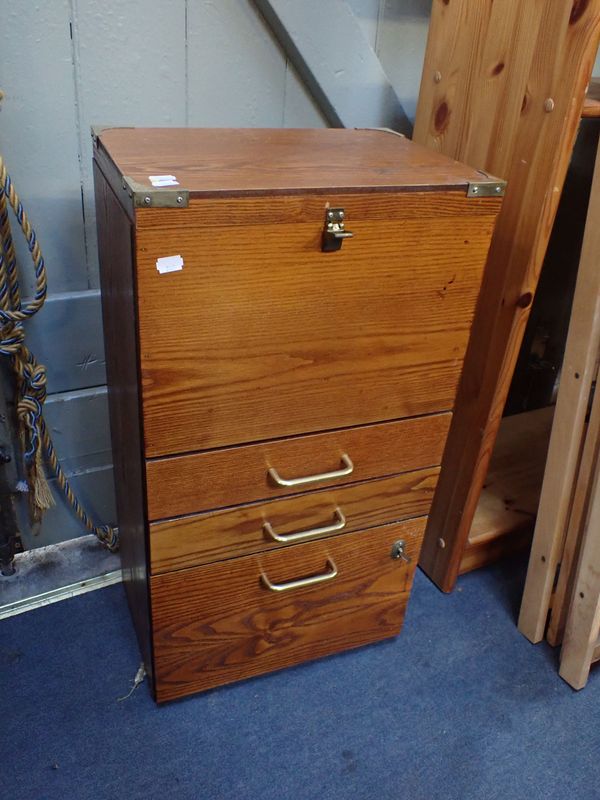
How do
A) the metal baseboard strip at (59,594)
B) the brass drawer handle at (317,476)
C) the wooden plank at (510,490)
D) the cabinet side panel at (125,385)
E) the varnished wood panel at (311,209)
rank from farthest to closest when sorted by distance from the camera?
the wooden plank at (510,490) → the metal baseboard strip at (59,594) → the brass drawer handle at (317,476) → the cabinet side panel at (125,385) → the varnished wood panel at (311,209)

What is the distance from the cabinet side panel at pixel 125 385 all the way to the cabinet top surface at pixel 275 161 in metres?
0.07

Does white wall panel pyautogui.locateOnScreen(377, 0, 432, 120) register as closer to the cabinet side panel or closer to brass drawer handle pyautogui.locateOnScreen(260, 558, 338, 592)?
the cabinet side panel

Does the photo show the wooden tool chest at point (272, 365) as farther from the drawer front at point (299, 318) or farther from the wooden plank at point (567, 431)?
the wooden plank at point (567, 431)

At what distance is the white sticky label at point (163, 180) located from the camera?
742 millimetres

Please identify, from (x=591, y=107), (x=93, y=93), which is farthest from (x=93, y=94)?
(x=591, y=107)

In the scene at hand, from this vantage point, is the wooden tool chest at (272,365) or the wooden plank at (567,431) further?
the wooden plank at (567,431)

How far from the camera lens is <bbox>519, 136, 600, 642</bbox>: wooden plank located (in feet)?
3.53

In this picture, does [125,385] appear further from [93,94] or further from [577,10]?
[577,10]

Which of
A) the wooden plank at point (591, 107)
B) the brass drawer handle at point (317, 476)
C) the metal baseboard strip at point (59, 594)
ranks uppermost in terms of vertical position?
the wooden plank at point (591, 107)

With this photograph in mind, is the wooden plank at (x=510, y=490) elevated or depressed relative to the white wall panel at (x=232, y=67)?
depressed

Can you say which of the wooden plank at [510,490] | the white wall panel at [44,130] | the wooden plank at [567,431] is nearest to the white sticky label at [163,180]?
the white wall panel at [44,130]

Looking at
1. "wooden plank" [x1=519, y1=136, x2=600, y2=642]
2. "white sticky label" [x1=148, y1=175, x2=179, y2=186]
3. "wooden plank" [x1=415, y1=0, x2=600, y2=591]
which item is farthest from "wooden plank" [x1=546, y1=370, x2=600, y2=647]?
"white sticky label" [x1=148, y1=175, x2=179, y2=186]

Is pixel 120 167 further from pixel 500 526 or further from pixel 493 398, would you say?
pixel 500 526

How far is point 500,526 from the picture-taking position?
4.82ft
